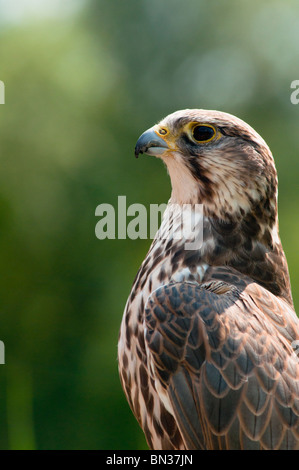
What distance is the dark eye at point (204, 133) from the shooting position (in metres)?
2.71

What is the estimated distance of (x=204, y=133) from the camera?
2.71m

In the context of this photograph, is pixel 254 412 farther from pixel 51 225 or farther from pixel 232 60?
pixel 232 60

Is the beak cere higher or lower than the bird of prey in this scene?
higher

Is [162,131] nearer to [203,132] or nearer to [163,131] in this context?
[163,131]

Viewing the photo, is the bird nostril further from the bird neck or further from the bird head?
the bird neck

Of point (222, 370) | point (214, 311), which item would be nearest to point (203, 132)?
point (214, 311)

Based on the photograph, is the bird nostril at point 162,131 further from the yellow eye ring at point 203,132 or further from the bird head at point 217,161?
the yellow eye ring at point 203,132

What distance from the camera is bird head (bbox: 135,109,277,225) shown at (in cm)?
264

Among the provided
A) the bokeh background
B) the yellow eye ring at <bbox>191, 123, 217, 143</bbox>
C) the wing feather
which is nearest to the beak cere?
the yellow eye ring at <bbox>191, 123, 217, 143</bbox>

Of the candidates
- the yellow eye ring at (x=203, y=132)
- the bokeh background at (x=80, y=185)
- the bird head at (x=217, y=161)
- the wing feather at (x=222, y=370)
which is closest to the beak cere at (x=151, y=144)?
the bird head at (x=217, y=161)

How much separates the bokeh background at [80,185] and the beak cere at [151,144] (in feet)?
13.4
